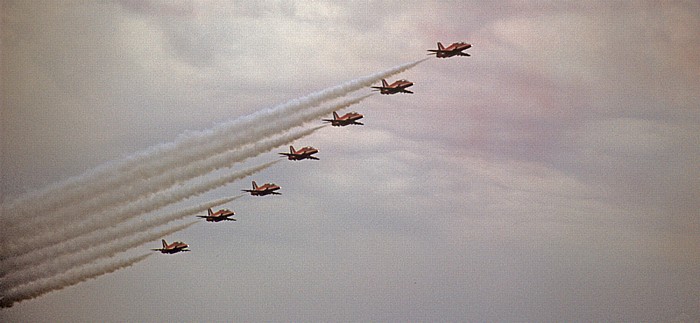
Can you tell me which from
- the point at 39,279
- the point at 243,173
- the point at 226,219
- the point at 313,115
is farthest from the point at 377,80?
the point at 39,279

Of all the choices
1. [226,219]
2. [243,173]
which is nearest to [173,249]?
[226,219]

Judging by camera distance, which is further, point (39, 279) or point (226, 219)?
point (226, 219)

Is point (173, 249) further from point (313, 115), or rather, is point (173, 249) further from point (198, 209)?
point (313, 115)

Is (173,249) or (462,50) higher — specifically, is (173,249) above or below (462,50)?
below

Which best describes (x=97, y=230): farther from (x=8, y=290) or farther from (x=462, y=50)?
(x=462, y=50)

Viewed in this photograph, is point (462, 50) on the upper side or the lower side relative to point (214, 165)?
upper

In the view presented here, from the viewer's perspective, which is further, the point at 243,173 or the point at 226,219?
the point at 226,219

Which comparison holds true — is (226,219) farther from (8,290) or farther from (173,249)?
(8,290)

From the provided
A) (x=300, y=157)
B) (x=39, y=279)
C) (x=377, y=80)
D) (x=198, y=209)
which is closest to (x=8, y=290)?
(x=39, y=279)

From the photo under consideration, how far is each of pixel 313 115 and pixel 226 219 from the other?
11945mm

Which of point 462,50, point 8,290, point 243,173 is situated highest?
point 462,50

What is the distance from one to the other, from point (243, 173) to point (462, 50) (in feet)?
49.8

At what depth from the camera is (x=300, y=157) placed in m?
83.2

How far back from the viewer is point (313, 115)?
79.7m
